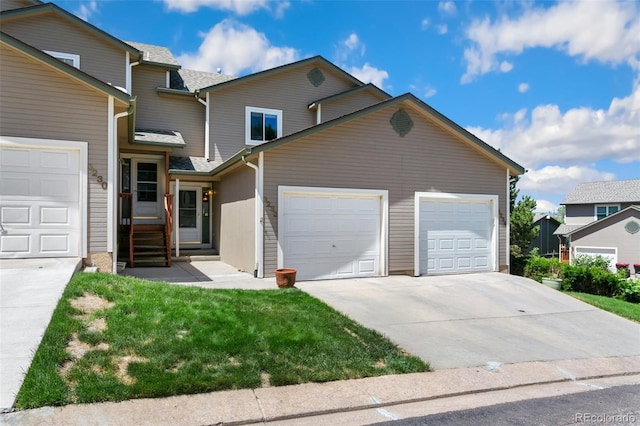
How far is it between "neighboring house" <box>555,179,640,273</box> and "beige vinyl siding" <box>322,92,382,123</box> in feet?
65.6

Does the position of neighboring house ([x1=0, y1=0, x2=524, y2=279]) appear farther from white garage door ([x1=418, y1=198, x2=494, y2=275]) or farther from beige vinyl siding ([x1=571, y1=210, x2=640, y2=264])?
beige vinyl siding ([x1=571, y1=210, x2=640, y2=264])

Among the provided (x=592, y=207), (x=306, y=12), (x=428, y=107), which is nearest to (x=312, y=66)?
(x=306, y=12)

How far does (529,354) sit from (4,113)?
1052 cm

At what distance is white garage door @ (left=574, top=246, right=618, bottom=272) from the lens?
1040 inches

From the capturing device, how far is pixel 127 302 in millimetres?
5938

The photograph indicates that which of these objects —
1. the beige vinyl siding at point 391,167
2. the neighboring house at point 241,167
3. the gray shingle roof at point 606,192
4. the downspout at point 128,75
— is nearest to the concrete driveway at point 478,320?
the neighboring house at point 241,167

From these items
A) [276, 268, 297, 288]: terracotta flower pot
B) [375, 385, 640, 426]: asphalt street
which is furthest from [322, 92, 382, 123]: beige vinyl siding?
[375, 385, 640, 426]: asphalt street

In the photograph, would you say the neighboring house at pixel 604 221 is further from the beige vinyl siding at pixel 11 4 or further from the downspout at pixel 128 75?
the beige vinyl siding at pixel 11 4

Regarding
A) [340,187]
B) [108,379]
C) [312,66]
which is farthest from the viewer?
[312,66]

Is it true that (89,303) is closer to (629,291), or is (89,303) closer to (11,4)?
(11,4)

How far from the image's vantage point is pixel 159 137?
14062 millimetres

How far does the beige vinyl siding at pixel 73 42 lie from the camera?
1302cm

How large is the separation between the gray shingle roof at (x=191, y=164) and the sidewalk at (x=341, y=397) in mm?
10730

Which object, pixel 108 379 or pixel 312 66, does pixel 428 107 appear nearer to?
pixel 312 66
